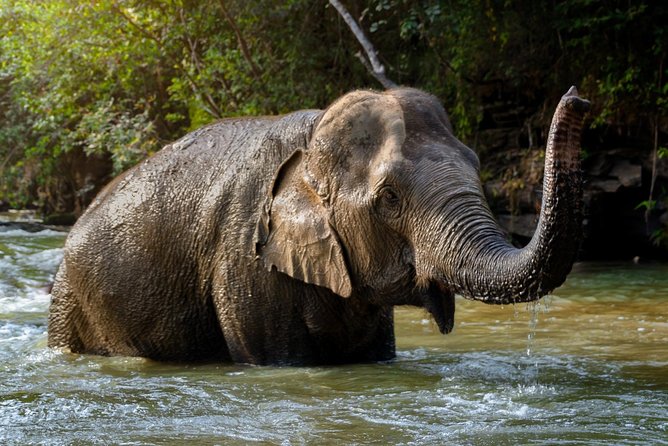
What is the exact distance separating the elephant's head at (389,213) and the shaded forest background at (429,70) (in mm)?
7120

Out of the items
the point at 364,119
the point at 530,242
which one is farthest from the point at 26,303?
the point at 530,242

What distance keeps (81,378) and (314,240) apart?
5.34 feet

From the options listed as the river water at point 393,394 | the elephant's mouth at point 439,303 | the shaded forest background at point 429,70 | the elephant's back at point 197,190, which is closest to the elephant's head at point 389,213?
the elephant's mouth at point 439,303

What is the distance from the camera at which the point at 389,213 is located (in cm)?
607

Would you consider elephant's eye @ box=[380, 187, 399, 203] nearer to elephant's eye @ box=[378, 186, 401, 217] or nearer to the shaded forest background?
elephant's eye @ box=[378, 186, 401, 217]

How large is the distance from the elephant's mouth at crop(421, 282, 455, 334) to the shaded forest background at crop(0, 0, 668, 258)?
24.6 ft

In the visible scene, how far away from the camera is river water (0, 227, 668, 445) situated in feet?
16.0

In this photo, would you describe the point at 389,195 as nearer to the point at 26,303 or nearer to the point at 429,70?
the point at 26,303

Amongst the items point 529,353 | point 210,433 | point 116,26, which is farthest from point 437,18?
point 210,433

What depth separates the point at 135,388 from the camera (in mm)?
6219

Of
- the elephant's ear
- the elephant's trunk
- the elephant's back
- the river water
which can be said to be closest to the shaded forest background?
the river water

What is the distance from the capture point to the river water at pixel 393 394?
16.0 feet

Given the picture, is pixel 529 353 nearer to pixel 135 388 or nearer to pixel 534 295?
pixel 534 295

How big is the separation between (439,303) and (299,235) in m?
0.92
